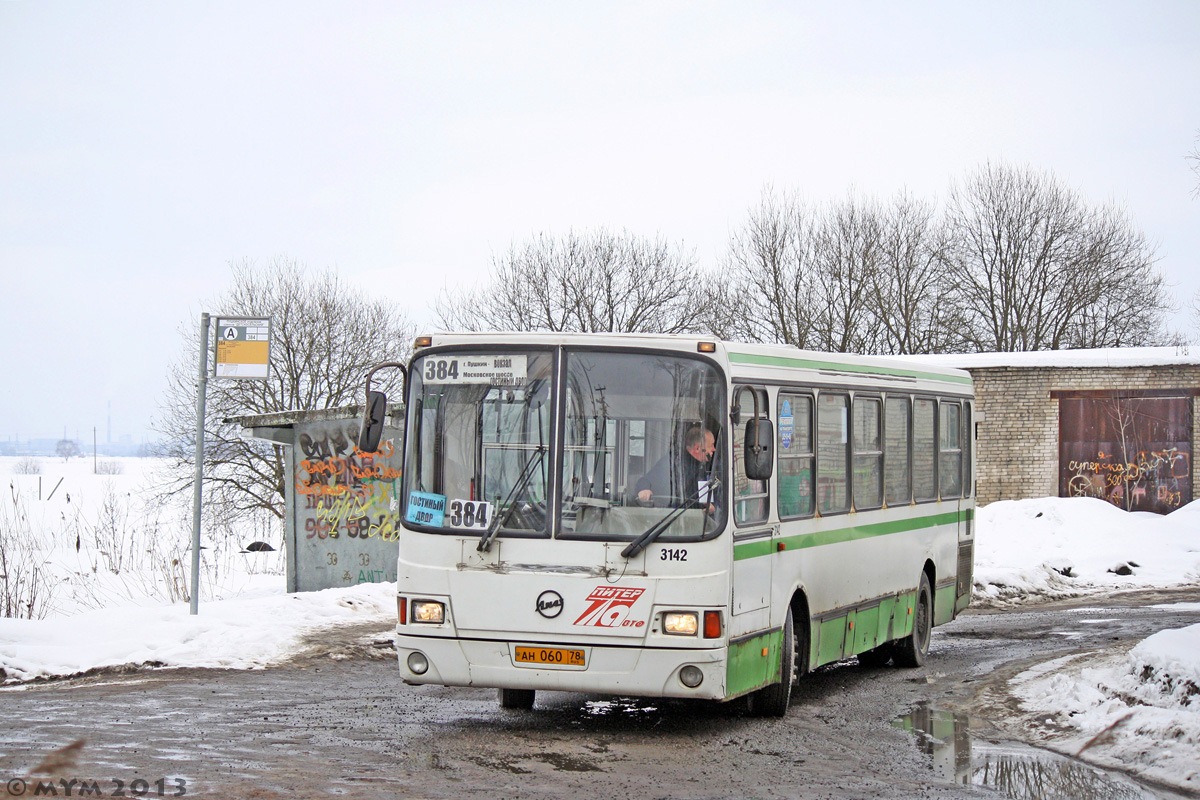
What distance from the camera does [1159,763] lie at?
830cm

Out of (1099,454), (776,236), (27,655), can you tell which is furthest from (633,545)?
(776,236)

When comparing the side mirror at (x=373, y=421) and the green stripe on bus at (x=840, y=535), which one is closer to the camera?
the side mirror at (x=373, y=421)

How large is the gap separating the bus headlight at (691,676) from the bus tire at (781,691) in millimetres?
1316

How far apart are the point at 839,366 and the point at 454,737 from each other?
4.60 m

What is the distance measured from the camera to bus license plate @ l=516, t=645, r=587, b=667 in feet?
28.9

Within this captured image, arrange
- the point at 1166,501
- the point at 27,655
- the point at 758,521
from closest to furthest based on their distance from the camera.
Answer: the point at 758,521, the point at 27,655, the point at 1166,501

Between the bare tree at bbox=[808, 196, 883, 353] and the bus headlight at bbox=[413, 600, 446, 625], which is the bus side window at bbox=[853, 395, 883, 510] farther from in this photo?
the bare tree at bbox=[808, 196, 883, 353]

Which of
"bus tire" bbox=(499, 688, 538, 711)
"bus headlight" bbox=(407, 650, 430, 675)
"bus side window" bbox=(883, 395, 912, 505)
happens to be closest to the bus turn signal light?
"bus headlight" bbox=(407, 650, 430, 675)

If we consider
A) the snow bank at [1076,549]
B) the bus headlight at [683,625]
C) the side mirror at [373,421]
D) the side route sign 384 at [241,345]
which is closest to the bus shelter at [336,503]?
the side route sign 384 at [241,345]

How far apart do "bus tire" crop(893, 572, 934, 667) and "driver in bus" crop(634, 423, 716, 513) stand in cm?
514

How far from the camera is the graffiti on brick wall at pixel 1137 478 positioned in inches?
1292

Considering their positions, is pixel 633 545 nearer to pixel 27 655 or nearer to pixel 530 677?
pixel 530 677

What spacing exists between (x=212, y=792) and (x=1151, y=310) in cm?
4880

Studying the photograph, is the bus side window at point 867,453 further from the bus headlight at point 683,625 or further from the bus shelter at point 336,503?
the bus shelter at point 336,503
